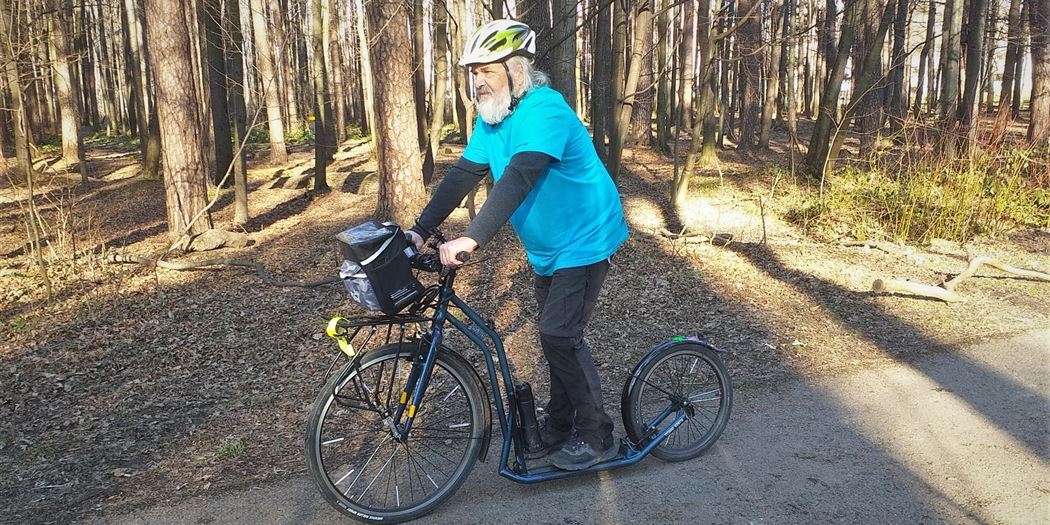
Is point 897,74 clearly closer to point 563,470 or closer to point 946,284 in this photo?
point 946,284

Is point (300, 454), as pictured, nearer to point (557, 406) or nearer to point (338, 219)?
point (557, 406)

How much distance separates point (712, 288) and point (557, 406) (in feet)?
14.5

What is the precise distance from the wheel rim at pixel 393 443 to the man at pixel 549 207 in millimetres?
458

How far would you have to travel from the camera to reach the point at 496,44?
3.35 meters

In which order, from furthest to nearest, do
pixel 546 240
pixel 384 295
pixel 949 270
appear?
pixel 949 270 → pixel 546 240 → pixel 384 295

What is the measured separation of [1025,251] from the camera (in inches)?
384

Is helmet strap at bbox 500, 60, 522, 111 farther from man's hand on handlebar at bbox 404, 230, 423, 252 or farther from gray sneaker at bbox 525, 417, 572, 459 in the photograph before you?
gray sneaker at bbox 525, 417, 572, 459

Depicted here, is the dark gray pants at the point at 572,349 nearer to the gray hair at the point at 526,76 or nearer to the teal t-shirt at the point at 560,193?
the teal t-shirt at the point at 560,193

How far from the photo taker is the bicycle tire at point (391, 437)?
344 cm

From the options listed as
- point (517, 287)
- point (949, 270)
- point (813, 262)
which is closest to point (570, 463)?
point (517, 287)

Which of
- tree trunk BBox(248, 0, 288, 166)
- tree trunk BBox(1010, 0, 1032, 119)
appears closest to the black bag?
tree trunk BBox(248, 0, 288, 166)

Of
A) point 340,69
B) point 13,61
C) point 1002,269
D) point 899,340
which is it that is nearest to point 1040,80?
point 1002,269

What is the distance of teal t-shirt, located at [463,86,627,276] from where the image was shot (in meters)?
3.44

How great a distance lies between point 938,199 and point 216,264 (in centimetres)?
936
